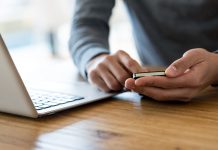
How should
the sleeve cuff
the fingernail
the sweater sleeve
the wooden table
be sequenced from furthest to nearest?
the sweater sleeve, the sleeve cuff, the fingernail, the wooden table

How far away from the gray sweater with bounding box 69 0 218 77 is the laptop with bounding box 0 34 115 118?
0.23 meters

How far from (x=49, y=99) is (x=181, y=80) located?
0.84ft

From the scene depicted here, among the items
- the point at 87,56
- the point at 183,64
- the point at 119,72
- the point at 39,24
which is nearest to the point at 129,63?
the point at 119,72

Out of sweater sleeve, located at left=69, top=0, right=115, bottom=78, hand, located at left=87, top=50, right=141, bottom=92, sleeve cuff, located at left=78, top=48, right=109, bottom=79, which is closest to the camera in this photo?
hand, located at left=87, top=50, right=141, bottom=92

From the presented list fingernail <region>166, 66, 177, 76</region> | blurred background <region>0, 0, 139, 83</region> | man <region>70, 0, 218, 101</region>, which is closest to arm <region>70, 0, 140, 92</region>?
man <region>70, 0, 218, 101</region>

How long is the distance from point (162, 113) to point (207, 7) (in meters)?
0.55

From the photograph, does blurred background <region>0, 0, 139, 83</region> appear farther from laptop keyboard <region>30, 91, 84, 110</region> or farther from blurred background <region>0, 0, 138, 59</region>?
laptop keyboard <region>30, 91, 84, 110</region>

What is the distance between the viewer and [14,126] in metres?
0.62

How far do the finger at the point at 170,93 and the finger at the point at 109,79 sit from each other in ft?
0.29

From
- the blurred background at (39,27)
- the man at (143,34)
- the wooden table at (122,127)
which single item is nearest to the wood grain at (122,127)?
the wooden table at (122,127)

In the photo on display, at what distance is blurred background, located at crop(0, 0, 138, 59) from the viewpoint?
301 centimetres

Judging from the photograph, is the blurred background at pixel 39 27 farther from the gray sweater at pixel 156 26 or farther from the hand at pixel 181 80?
the hand at pixel 181 80

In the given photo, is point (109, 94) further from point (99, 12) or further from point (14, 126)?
point (99, 12)

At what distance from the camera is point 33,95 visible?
0.79 metres
